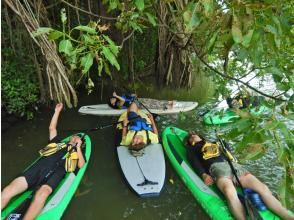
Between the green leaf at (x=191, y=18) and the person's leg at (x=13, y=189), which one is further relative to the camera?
the person's leg at (x=13, y=189)

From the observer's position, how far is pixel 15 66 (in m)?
5.89

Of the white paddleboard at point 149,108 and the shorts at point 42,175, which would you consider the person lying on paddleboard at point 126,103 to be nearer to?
the white paddleboard at point 149,108

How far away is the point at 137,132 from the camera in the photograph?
5.05 metres

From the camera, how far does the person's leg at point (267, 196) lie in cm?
339

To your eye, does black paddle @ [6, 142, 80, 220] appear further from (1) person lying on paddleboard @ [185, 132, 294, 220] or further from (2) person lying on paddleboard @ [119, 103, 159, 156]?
(1) person lying on paddleboard @ [185, 132, 294, 220]

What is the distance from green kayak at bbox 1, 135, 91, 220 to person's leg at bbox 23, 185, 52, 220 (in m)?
0.05

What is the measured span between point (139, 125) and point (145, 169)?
87cm

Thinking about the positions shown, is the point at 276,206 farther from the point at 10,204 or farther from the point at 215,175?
the point at 10,204

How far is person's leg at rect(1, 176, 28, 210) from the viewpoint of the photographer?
3732 millimetres

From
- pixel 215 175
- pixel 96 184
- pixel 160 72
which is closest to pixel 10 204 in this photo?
pixel 96 184

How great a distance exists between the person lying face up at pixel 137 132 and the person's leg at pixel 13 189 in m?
1.50

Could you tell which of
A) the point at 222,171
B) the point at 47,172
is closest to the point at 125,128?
the point at 47,172

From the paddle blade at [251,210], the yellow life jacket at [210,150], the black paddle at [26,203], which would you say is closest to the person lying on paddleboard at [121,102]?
the yellow life jacket at [210,150]

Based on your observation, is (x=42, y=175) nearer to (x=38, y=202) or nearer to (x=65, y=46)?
(x=38, y=202)
